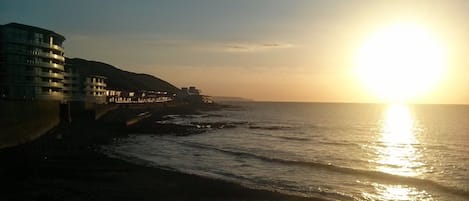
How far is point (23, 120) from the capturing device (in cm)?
3859

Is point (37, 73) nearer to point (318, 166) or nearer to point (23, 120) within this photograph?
point (23, 120)

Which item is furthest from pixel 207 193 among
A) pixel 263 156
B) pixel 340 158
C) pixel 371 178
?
pixel 340 158

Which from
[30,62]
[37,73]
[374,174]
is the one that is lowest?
[374,174]

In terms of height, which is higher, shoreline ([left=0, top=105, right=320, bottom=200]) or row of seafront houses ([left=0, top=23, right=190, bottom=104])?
row of seafront houses ([left=0, top=23, right=190, bottom=104])

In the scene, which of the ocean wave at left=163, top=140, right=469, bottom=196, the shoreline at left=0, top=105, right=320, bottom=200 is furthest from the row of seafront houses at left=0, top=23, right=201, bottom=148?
the ocean wave at left=163, top=140, right=469, bottom=196

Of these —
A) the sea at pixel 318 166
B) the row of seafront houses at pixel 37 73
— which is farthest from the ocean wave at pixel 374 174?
the row of seafront houses at pixel 37 73

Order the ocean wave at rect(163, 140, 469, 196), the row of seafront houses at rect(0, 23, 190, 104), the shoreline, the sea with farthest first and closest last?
the row of seafront houses at rect(0, 23, 190, 104) → the ocean wave at rect(163, 140, 469, 196) → the sea → the shoreline

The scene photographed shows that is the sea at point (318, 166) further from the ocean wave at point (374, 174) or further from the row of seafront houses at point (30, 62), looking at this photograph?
the row of seafront houses at point (30, 62)

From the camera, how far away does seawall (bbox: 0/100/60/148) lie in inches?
1308

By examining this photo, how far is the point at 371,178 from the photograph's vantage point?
33.0 meters

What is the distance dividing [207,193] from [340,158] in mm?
23041

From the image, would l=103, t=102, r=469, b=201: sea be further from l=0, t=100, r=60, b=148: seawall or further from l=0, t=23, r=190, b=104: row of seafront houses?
l=0, t=23, r=190, b=104: row of seafront houses

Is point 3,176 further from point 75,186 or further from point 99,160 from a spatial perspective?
point 99,160

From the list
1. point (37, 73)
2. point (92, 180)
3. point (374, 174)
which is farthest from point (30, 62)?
point (374, 174)
